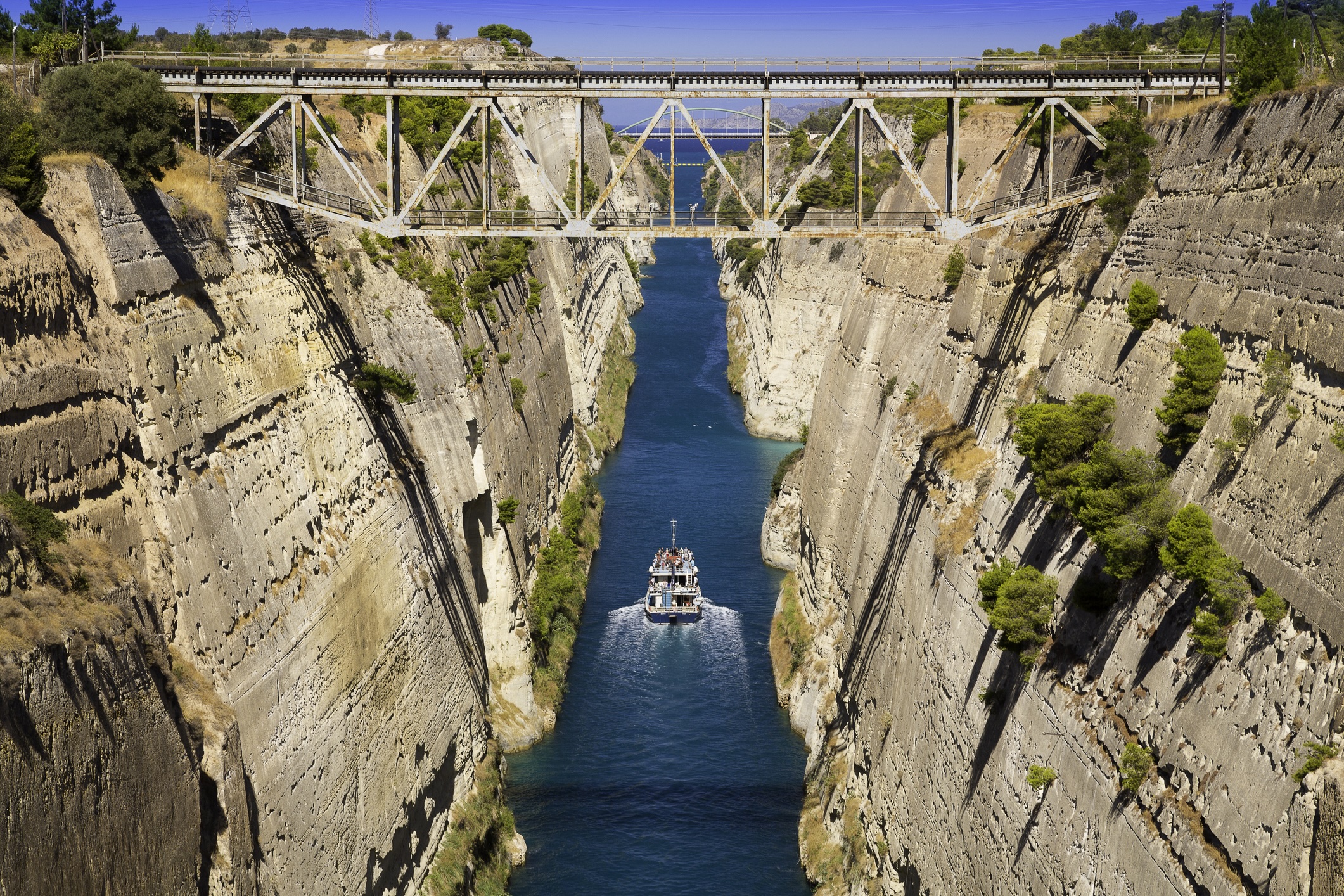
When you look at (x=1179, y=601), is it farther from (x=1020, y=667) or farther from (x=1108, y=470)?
(x=1020, y=667)

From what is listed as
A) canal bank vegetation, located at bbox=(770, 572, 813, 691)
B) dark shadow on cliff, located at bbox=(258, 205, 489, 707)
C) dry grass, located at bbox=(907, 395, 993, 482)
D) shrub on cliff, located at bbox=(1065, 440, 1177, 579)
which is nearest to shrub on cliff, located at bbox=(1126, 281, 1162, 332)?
shrub on cliff, located at bbox=(1065, 440, 1177, 579)

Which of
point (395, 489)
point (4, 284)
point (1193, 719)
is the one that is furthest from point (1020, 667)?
point (4, 284)

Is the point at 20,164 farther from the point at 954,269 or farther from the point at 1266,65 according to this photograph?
the point at 954,269

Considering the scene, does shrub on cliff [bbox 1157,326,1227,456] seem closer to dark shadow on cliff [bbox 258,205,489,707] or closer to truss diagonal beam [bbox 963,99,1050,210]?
truss diagonal beam [bbox 963,99,1050,210]

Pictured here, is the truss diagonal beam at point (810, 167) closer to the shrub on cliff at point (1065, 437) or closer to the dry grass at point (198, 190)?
the shrub on cliff at point (1065, 437)

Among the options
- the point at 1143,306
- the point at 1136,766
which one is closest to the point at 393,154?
the point at 1143,306

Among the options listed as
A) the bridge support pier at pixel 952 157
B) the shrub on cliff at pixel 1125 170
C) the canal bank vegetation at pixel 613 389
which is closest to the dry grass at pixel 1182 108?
the shrub on cliff at pixel 1125 170
